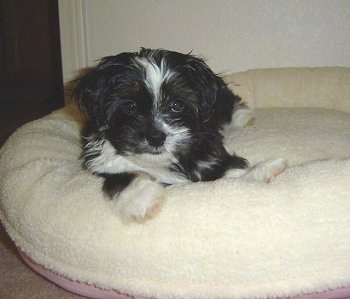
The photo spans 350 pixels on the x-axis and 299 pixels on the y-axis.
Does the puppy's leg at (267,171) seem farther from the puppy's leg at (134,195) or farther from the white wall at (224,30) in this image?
the white wall at (224,30)

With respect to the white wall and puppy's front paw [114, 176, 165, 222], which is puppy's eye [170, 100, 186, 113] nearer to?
puppy's front paw [114, 176, 165, 222]

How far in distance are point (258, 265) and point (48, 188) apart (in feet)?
3.61

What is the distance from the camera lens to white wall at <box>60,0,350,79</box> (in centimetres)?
417

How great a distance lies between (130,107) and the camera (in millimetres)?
2221

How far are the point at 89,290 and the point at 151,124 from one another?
2.72ft

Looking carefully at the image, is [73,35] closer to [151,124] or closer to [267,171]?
[151,124]

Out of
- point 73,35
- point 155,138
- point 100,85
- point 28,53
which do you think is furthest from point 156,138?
point 28,53

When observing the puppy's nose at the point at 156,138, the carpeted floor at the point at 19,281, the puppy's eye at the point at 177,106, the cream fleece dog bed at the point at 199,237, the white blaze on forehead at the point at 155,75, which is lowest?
the carpeted floor at the point at 19,281

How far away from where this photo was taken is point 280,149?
2715 millimetres

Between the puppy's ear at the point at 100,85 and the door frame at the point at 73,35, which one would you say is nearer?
the puppy's ear at the point at 100,85

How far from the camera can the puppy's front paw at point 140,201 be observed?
5.92 ft

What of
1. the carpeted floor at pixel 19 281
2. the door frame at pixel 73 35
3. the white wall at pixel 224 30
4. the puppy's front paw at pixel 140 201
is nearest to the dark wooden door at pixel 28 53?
the door frame at pixel 73 35

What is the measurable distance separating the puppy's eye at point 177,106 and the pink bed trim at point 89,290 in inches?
37.1

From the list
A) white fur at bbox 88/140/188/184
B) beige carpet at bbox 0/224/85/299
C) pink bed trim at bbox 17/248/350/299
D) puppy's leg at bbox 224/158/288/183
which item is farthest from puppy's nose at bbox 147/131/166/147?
beige carpet at bbox 0/224/85/299
